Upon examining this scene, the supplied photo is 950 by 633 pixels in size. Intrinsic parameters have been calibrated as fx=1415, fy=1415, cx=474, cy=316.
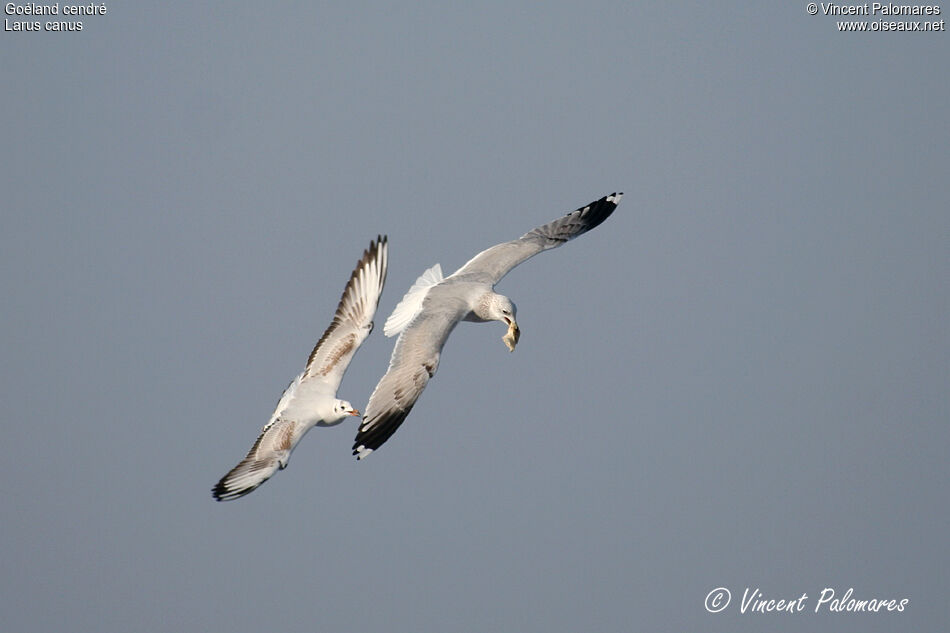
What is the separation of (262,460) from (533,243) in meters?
5.24

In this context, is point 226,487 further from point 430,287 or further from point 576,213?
point 576,213

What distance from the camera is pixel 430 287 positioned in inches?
722

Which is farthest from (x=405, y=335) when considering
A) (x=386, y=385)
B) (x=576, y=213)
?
(x=576, y=213)

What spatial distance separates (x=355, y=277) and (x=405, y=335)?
81.0 inches

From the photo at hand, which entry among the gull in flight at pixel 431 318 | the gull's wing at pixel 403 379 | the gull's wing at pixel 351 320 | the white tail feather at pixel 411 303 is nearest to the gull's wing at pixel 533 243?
the gull in flight at pixel 431 318

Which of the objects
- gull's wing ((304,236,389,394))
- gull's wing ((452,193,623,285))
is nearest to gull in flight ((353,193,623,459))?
gull's wing ((452,193,623,285))

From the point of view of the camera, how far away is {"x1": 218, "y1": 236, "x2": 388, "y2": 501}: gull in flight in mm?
17234

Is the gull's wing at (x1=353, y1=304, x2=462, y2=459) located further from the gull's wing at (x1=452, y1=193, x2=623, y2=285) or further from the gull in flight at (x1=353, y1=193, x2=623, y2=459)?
the gull's wing at (x1=452, y1=193, x2=623, y2=285)

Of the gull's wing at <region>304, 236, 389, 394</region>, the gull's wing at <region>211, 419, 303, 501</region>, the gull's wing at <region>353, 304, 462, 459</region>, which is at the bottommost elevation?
the gull's wing at <region>211, 419, 303, 501</region>

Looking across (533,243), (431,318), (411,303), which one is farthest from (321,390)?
(533,243)

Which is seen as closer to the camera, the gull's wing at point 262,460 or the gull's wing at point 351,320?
the gull's wing at point 262,460

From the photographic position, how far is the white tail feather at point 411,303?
1764 cm

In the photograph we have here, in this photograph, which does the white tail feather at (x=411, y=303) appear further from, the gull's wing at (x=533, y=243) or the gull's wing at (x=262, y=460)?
the gull's wing at (x=262, y=460)

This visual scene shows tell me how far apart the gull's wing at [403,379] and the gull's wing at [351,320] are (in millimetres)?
1479
